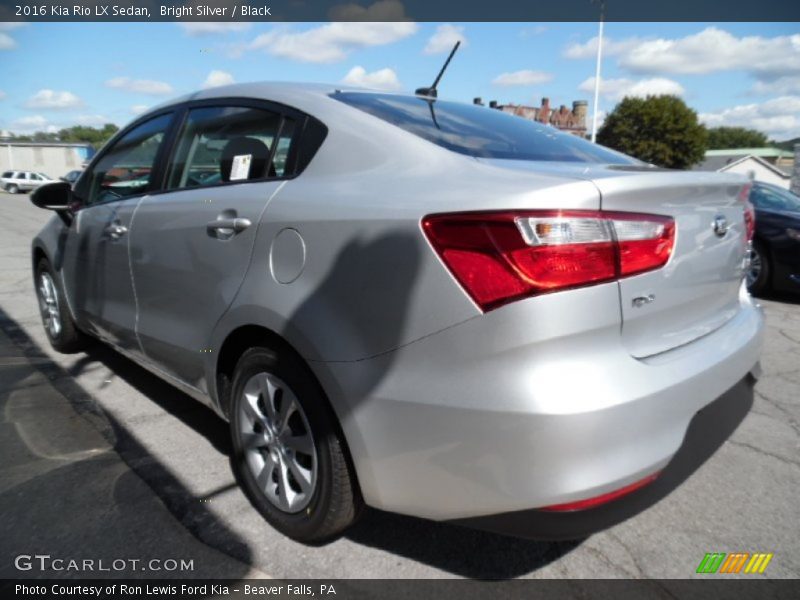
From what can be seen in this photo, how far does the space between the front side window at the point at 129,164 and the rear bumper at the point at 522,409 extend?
1.95m

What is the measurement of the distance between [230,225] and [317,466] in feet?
3.10

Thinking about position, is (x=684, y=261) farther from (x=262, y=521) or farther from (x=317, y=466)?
(x=262, y=521)

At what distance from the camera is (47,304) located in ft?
14.1

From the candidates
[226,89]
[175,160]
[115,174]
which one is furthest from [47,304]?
[226,89]

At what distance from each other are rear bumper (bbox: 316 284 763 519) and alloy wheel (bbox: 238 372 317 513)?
0.38 m

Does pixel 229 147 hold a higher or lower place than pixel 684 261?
higher

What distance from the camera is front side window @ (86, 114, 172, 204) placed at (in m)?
3.01

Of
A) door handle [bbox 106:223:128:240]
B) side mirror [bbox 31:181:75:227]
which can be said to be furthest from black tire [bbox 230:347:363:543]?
side mirror [bbox 31:181:75:227]

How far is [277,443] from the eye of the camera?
7.09ft

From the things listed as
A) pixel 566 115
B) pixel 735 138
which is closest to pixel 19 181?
pixel 566 115

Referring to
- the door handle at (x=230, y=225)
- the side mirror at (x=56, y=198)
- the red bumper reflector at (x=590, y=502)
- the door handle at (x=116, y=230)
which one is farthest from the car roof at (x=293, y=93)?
the red bumper reflector at (x=590, y=502)

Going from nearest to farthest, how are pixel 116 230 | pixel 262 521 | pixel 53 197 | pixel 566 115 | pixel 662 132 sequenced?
pixel 262 521
pixel 116 230
pixel 53 197
pixel 662 132
pixel 566 115

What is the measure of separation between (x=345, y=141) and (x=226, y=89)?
0.99 metres

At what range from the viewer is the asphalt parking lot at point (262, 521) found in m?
2.02
